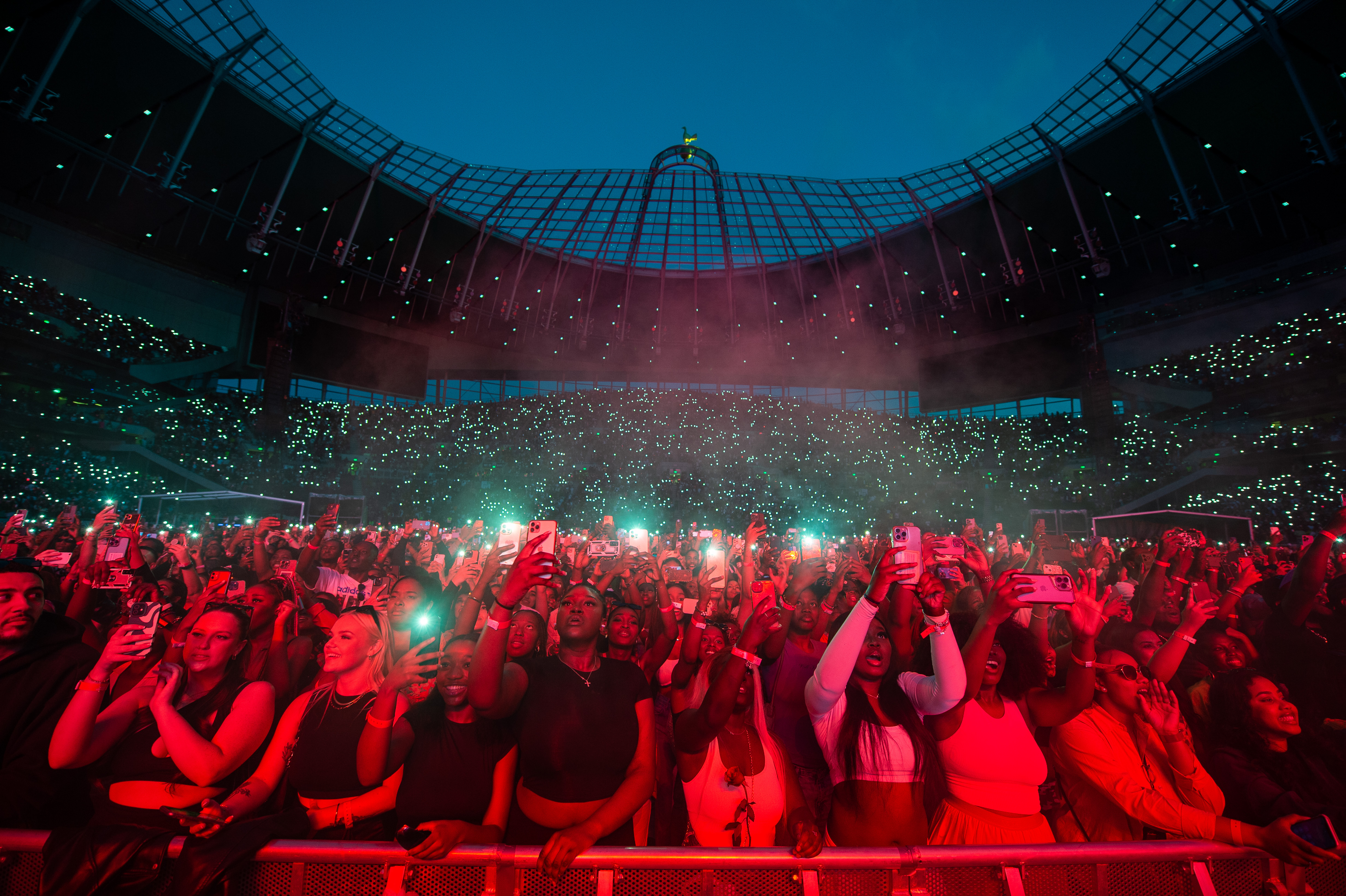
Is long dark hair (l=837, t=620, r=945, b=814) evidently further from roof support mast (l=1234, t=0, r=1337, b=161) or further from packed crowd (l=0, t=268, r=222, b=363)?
roof support mast (l=1234, t=0, r=1337, b=161)

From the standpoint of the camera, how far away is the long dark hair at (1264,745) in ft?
8.34

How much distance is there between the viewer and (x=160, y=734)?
239 cm

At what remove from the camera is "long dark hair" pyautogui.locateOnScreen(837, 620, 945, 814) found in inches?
102

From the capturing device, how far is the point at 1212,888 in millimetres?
2186

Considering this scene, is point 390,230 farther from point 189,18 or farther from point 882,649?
point 882,649

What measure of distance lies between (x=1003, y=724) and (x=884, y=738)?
52cm

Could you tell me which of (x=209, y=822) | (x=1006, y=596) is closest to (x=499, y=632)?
(x=209, y=822)

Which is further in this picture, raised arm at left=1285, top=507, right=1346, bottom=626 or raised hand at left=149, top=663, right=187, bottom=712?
raised arm at left=1285, top=507, right=1346, bottom=626

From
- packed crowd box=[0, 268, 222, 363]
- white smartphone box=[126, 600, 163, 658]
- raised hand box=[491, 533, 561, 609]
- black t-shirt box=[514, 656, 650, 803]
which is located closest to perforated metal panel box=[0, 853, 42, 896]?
white smartphone box=[126, 600, 163, 658]

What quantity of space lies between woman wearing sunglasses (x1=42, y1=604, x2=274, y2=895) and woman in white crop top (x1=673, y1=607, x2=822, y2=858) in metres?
1.88

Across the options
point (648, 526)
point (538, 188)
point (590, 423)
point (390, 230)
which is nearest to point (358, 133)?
point (390, 230)

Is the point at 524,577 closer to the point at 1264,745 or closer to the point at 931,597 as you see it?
the point at 931,597

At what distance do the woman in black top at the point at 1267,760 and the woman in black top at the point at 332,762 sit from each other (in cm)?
361

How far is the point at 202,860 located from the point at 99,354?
73.3 ft
